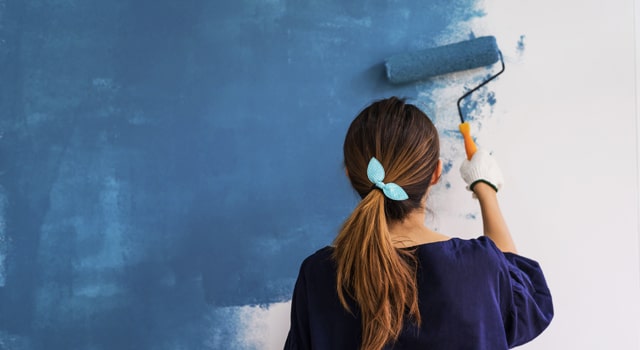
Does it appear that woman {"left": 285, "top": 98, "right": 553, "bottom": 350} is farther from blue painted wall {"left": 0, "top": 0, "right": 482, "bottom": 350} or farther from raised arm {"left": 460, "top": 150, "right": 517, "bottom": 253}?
blue painted wall {"left": 0, "top": 0, "right": 482, "bottom": 350}

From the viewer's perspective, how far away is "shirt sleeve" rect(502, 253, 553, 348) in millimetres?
975

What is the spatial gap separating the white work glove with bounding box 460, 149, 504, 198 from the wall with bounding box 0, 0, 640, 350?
0.14 m

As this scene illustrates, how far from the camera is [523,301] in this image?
99 cm

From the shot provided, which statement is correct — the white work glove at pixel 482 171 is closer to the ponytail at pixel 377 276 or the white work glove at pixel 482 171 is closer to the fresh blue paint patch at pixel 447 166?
the fresh blue paint patch at pixel 447 166

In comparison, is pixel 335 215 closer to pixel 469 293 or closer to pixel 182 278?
pixel 182 278

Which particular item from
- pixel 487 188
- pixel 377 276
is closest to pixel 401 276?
pixel 377 276

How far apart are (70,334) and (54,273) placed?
0.16 metres

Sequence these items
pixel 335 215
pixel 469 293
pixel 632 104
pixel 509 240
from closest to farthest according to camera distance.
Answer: pixel 469 293 < pixel 509 240 < pixel 632 104 < pixel 335 215

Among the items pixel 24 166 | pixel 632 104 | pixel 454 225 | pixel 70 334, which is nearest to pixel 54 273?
pixel 70 334

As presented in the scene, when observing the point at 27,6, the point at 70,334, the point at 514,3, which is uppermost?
the point at 27,6

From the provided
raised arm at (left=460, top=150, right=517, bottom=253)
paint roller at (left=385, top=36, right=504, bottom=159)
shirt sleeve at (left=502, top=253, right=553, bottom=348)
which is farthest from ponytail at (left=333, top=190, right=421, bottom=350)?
paint roller at (left=385, top=36, right=504, bottom=159)

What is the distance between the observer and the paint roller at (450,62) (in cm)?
129

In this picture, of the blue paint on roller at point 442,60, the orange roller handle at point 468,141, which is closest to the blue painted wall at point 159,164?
the blue paint on roller at point 442,60

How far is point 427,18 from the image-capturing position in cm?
139
